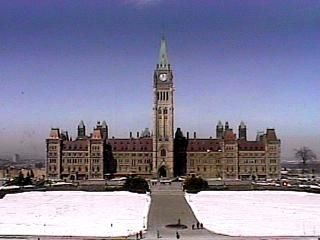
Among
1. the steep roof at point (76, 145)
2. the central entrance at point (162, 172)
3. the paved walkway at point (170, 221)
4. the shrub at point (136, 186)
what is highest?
the steep roof at point (76, 145)

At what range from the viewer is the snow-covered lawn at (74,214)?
37.0m

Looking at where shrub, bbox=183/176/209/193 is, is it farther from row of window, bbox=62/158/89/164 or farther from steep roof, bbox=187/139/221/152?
row of window, bbox=62/158/89/164

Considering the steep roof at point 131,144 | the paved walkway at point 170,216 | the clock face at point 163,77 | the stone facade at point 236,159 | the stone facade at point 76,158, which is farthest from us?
the steep roof at point 131,144

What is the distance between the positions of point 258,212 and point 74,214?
1469 cm

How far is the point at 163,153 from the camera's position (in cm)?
9544

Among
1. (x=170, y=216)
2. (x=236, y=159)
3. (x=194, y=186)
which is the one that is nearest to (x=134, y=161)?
(x=236, y=159)

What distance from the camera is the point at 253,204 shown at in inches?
2060

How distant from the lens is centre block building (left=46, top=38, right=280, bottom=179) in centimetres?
9506

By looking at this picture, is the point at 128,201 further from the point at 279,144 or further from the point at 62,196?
the point at 279,144

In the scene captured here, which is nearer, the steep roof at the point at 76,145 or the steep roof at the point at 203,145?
the steep roof at the point at 76,145

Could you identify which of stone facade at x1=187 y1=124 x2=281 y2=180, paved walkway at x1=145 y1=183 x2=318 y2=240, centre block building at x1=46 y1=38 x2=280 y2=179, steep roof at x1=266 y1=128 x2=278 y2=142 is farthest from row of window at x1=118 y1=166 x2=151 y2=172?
paved walkway at x1=145 y1=183 x2=318 y2=240

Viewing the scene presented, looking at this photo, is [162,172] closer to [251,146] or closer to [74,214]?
[251,146]

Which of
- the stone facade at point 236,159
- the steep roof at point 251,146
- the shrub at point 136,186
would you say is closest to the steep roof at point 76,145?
the stone facade at point 236,159

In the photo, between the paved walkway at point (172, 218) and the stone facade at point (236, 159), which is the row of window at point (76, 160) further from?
the paved walkway at point (172, 218)
